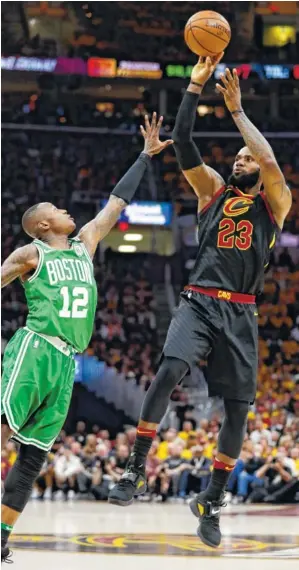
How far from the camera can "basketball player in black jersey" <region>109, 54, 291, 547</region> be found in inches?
259

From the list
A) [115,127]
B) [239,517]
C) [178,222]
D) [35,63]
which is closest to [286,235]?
[178,222]

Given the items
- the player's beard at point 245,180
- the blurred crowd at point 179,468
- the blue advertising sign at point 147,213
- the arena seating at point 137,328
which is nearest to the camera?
the player's beard at point 245,180

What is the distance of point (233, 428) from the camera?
6844 mm

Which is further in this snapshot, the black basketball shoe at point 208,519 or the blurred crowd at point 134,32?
the blurred crowd at point 134,32

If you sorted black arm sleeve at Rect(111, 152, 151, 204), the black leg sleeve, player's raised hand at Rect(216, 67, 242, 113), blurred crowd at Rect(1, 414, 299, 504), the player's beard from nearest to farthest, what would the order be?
the black leg sleeve, player's raised hand at Rect(216, 67, 242, 113), the player's beard, black arm sleeve at Rect(111, 152, 151, 204), blurred crowd at Rect(1, 414, 299, 504)

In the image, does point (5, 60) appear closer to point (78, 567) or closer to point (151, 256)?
point (151, 256)

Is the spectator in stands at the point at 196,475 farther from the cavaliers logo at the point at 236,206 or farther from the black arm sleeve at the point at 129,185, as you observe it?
the cavaliers logo at the point at 236,206

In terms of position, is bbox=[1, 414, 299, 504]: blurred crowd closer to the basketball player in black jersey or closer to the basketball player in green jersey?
the basketball player in black jersey

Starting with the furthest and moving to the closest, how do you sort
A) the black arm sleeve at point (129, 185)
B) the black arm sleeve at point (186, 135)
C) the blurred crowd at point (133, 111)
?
the blurred crowd at point (133, 111), the black arm sleeve at point (129, 185), the black arm sleeve at point (186, 135)

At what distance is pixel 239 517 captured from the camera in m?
12.7

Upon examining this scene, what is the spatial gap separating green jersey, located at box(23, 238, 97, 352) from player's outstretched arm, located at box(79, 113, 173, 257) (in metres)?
0.42

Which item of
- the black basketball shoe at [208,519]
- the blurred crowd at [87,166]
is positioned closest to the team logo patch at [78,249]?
the black basketball shoe at [208,519]

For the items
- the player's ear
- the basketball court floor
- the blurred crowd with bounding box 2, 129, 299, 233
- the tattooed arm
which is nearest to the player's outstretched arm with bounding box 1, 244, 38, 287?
the player's ear

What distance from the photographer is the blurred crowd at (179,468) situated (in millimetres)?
14922
